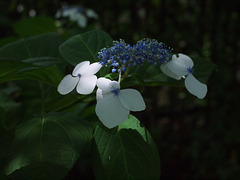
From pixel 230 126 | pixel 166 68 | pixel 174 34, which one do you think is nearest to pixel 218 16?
→ pixel 174 34

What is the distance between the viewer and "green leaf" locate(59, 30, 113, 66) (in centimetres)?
90

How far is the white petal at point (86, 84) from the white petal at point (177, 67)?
237mm

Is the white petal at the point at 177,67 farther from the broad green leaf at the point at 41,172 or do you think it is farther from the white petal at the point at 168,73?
the broad green leaf at the point at 41,172

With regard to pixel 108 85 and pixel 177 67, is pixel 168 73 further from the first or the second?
pixel 108 85

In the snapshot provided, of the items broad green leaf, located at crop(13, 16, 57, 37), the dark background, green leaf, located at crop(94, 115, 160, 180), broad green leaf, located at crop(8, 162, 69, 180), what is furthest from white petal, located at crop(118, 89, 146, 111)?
the dark background

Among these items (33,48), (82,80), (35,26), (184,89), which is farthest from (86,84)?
(184,89)

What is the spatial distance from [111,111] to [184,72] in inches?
11.0

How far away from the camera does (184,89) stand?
2.54 metres

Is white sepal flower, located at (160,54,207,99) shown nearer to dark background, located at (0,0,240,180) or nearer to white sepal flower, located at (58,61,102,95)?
white sepal flower, located at (58,61,102,95)

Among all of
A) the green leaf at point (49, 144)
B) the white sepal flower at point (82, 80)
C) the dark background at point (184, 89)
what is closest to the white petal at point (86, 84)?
the white sepal flower at point (82, 80)

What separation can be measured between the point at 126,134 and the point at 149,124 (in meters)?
1.78

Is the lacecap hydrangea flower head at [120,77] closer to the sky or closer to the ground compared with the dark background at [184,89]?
closer to the sky

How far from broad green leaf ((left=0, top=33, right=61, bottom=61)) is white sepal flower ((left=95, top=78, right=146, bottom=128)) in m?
0.47

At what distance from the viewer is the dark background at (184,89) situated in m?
2.29
